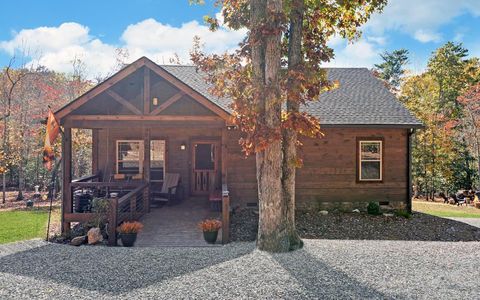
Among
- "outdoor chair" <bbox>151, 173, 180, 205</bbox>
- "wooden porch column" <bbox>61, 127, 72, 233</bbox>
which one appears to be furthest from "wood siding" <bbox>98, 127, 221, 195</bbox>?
"wooden porch column" <bbox>61, 127, 72, 233</bbox>

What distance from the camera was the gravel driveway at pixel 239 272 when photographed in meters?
5.21

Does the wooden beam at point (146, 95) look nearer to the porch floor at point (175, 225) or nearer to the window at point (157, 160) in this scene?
the porch floor at point (175, 225)

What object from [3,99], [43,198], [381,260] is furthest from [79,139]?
[381,260]

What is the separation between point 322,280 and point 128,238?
470 centimetres

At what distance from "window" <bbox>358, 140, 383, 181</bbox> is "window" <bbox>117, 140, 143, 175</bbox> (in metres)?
8.58

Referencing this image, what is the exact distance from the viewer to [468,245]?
8445mm

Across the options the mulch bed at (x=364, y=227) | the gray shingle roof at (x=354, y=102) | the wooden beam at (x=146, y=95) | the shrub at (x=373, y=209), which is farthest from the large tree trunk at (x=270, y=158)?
the shrub at (x=373, y=209)

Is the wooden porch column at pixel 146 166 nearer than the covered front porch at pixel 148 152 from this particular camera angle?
No

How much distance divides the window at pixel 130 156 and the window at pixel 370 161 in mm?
8579

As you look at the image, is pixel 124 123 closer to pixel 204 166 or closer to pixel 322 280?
pixel 204 166

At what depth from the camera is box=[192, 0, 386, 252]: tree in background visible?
7.37 meters

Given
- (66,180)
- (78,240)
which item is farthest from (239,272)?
(66,180)

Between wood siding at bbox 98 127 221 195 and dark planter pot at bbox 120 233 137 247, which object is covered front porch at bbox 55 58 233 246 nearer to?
wood siding at bbox 98 127 221 195

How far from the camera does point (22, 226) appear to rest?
10836 millimetres
